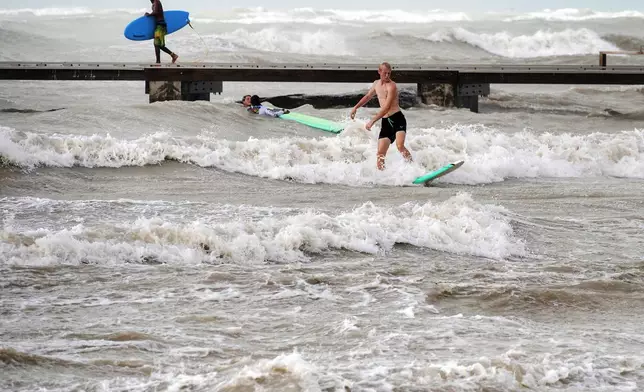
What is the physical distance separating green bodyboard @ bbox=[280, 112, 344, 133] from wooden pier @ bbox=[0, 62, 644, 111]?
1.27 m

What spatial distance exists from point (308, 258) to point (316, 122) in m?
9.56

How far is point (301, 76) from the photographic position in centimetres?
1928

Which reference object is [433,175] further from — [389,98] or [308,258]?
[308,258]

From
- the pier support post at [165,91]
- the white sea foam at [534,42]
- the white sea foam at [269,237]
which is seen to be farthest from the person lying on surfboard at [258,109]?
the white sea foam at [534,42]

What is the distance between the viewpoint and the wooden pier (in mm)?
19172

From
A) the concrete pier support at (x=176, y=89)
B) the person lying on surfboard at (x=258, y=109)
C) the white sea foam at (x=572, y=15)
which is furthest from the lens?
the white sea foam at (x=572, y=15)

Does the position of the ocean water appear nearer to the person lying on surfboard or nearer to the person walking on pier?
the person lying on surfboard

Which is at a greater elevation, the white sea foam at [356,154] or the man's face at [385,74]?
the man's face at [385,74]

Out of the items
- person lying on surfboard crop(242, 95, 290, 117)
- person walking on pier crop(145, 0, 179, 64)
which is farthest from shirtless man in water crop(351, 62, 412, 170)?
person walking on pier crop(145, 0, 179, 64)

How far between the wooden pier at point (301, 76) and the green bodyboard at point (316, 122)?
49.9 inches

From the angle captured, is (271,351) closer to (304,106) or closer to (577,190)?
(577,190)

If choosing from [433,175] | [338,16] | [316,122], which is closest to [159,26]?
[316,122]

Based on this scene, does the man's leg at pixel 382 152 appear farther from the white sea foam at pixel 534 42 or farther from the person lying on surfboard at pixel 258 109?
the white sea foam at pixel 534 42

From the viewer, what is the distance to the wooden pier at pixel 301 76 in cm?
1917
